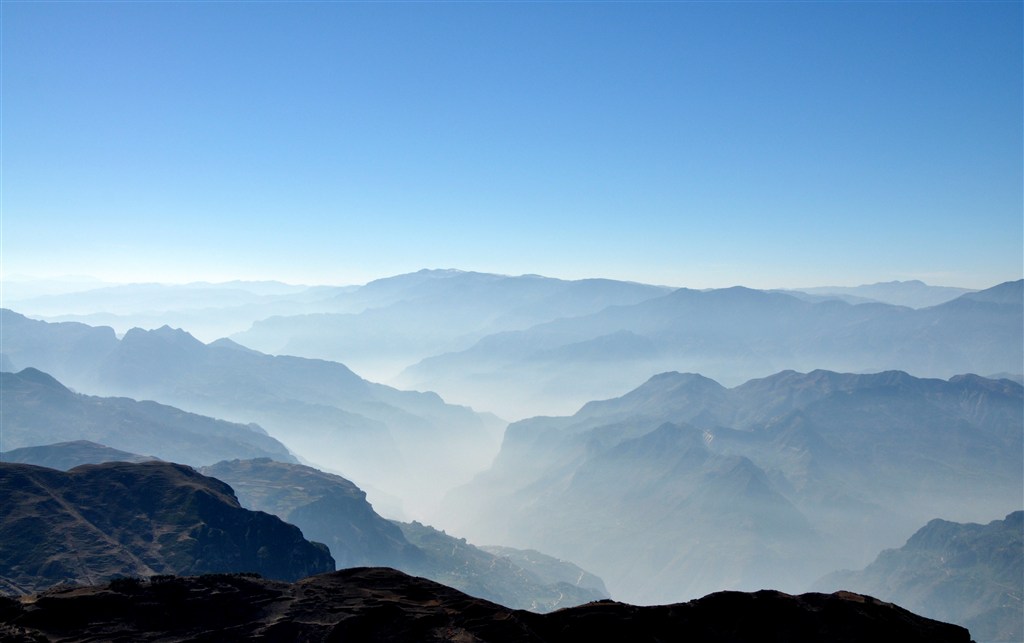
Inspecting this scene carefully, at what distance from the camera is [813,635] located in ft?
224

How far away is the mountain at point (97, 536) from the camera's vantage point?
157 meters

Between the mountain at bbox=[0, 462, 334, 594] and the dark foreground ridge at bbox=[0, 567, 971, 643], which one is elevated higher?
the dark foreground ridge at bbox=[0, 567, 971, 643]

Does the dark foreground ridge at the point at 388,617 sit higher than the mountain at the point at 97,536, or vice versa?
the dark foreground ridge at the point at 388,617

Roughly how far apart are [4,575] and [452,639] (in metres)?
144

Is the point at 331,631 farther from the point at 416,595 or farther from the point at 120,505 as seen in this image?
the point at 120,505

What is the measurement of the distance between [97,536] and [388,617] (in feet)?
485

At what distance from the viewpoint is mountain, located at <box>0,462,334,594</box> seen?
15688 cm

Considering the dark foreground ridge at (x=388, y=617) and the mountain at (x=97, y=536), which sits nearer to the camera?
the dark foreground ridge at (x=388, y=617)

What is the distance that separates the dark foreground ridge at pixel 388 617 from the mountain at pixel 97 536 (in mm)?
104729

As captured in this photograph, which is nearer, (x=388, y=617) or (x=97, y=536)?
(x=388, y=617)

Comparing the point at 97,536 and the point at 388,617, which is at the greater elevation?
the point at 388,617

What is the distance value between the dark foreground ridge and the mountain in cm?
10473

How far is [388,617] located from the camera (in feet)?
212

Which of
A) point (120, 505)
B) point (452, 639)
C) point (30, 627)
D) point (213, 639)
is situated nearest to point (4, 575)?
point (120, 505)
